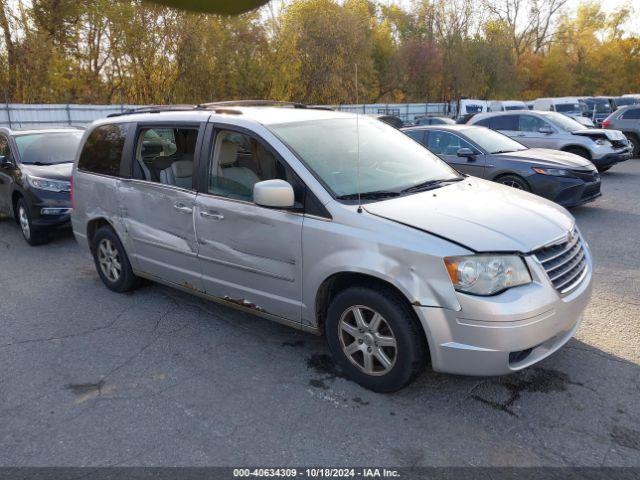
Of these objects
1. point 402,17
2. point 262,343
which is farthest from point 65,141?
point 402,17

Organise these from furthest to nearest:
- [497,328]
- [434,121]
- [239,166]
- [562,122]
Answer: [434,121], [562,122], [239,166], [497,328]

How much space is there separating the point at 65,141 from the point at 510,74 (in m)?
40.6

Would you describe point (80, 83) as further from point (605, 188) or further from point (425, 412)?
point (425, 412)

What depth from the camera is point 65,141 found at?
862 cm

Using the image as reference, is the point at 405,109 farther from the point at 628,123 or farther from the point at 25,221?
the point at 25,221

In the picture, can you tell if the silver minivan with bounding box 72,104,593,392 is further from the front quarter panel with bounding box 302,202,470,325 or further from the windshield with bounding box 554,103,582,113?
the windshield with bounding box 554,103,582,113

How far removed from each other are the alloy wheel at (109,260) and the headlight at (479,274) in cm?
350

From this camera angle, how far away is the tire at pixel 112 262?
5164 millimetres

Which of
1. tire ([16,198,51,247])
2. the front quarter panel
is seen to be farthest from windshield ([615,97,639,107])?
the front quarter panel

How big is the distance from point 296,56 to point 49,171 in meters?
20.8

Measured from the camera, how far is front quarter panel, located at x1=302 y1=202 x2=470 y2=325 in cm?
298

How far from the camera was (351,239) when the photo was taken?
3273 millimetres

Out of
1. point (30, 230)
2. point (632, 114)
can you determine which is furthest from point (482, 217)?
point (632, 114)

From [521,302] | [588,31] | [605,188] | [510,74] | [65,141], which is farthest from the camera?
[588,31]
